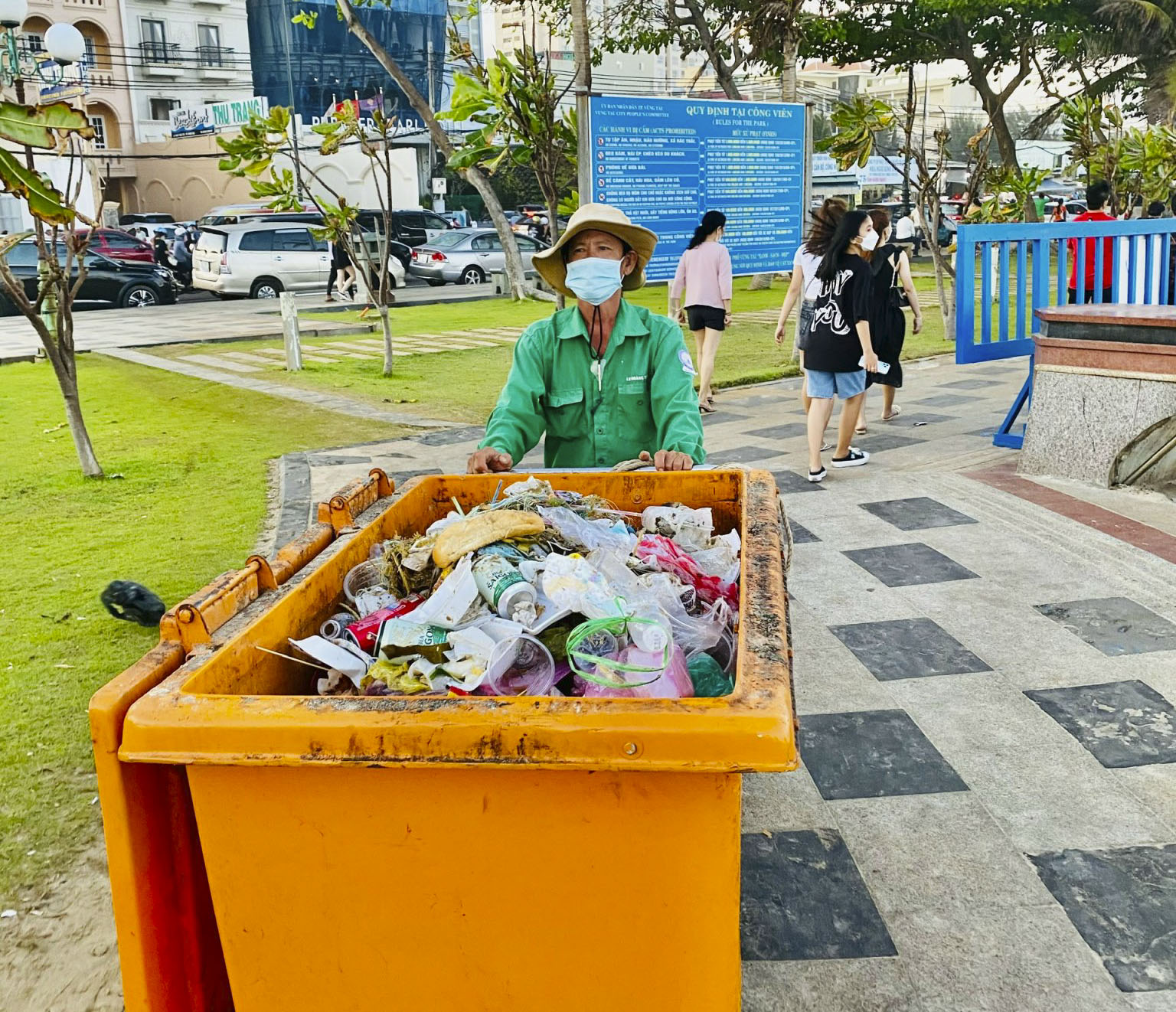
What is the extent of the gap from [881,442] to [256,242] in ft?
56.1

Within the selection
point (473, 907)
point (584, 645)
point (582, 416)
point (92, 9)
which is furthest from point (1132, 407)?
point (92, 9)

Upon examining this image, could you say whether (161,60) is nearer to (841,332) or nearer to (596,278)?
(841,332)

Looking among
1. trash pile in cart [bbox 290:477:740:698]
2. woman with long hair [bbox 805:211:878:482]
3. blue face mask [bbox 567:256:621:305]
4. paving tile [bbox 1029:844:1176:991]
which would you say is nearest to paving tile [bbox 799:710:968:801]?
paving tile [bbox 1029:844:1176:991]

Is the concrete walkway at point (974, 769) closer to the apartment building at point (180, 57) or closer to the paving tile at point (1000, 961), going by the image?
the paving tile at point (1000, 961)

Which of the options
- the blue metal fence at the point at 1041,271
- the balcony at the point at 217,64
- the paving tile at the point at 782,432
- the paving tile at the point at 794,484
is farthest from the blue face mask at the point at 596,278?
the balcony at the point at 217,64

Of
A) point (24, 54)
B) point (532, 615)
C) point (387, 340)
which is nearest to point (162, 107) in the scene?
point (387, 340)

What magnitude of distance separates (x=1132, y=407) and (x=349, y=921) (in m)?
5.52

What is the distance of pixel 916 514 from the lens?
5785 mm

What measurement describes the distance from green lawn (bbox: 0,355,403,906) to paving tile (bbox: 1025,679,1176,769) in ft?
9.52

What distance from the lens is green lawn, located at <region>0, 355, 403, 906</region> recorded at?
3.21m

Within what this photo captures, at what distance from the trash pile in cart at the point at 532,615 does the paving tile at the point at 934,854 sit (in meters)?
0.82

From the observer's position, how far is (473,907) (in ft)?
5.60

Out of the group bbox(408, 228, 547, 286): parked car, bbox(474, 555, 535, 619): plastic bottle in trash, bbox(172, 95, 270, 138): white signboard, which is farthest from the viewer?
bbox(172, 95, 270, 138): white signboard

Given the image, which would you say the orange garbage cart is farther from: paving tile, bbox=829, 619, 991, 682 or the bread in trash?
paving tile, bbox=829, 619, 991, 682
